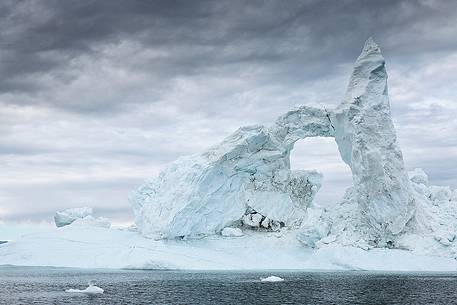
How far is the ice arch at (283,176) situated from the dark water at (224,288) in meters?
6.79

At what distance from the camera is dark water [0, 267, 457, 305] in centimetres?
3309

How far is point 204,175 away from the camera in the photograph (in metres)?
58.4

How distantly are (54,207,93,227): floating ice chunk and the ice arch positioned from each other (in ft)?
37.4

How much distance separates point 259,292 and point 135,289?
28.2 ft

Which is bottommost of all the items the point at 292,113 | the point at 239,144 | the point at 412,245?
the point at 412,245

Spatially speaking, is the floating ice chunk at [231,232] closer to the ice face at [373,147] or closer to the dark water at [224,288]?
the dark water at [224,288]

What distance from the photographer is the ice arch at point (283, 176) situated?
54.6 metres

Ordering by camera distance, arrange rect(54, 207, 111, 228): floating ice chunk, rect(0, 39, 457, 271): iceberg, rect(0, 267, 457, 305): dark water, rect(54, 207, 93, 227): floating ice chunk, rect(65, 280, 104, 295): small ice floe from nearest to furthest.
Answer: rect(0, 267, 457, 305): dark water
rect(65, 280, 104, 295): small ice floe
rect(0, 39, 457, 271): iceberg
rect(54, 207, 111, 228): floating ice chunk
rect(54, 207, 93, 227): floating ice chunk

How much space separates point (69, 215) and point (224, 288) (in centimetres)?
3882

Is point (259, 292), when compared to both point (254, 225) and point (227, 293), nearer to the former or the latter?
point (227, 293)

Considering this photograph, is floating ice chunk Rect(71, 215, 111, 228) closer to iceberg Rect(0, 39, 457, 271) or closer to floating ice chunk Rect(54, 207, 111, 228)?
floating ice chunk Rect(54, 207, 111, 228)

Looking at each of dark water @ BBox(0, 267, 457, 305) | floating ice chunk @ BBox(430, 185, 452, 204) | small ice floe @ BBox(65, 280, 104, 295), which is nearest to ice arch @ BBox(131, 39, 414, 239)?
dark water @ BBox(0, 267, 457, 305)

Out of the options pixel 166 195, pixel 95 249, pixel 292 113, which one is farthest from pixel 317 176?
pixel 95 249

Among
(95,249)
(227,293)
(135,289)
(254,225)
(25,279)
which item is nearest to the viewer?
(227,293)
